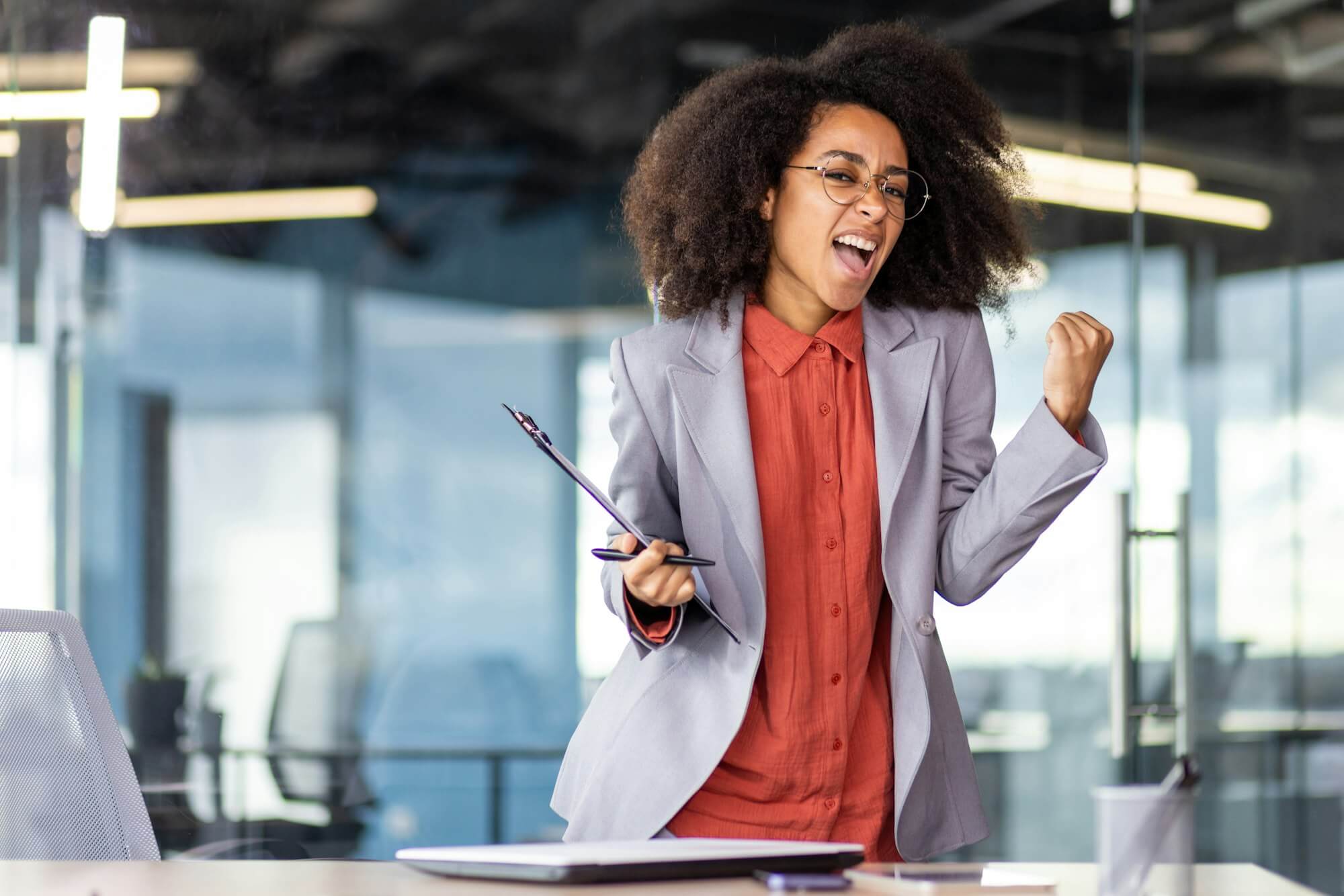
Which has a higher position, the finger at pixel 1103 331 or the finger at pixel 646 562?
the finger at pixel 1103 331

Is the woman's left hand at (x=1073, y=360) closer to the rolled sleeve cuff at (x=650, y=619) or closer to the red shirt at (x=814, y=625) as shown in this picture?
the red shirt at (x=814, y=625)


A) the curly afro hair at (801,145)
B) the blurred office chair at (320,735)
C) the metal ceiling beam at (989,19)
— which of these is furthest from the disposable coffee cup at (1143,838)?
the metal ceiling beam at (989,19)

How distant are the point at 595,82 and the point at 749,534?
324 centimetres

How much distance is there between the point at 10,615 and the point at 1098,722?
3406 mm

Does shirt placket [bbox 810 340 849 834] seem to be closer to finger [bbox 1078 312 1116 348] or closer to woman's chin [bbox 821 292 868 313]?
woman's chin [bbox 821 292 868 313]

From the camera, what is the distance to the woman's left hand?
4.81ft

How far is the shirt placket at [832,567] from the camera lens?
159 cm

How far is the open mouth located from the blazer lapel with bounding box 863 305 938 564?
0.28ft

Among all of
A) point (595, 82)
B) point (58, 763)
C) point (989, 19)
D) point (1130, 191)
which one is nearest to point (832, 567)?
point (58, 763)

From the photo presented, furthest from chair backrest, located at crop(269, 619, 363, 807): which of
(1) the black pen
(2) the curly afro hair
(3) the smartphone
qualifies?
(3) the smartphone

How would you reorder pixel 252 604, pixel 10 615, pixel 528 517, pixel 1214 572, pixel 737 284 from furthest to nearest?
pixel 528 517
pixel 252 604
pixel 1214 572
pixel 737 284
pixel 10 615

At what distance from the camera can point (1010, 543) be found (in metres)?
1.61

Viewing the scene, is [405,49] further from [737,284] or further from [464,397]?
[737,284]

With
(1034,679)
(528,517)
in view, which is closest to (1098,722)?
(1034,679)
